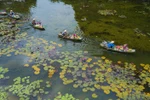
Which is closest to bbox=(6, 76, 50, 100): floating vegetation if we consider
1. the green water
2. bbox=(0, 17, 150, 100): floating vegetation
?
bbox=(0, 17, 150, 100): floating vegetation

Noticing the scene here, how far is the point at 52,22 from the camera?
88.5 feet

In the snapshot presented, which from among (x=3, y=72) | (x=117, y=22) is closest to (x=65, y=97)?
(x=3, y=72)

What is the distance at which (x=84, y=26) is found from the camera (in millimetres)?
26094

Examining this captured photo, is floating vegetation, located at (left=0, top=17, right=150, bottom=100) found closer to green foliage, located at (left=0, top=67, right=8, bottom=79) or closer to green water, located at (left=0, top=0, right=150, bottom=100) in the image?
green foliage, located at (left=0, top=67, right=8, bottom=79)

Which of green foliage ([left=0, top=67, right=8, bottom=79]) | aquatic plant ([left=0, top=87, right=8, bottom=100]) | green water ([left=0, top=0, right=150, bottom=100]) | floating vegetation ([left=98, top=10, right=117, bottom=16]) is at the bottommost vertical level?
aquatic plant ([left=0, top=87, right=8, bottom=100])

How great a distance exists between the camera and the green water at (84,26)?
17781 mm

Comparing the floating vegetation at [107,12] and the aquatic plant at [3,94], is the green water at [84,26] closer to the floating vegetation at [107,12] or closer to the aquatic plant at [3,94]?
the floating vegetation at [107,12]

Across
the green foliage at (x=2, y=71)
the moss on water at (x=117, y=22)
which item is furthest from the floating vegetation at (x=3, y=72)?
the moss on water at (x=117, y=22)

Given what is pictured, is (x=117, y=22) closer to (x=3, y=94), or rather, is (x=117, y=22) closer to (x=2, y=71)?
(x=2, y=71)

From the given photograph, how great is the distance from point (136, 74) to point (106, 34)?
7912 millimetres

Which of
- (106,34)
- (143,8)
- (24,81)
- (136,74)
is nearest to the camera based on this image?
(24,81)

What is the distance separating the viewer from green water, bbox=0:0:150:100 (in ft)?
58.3

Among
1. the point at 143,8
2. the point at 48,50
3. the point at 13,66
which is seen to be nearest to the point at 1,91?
the point at 13,66

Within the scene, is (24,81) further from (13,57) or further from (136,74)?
(136,74)
